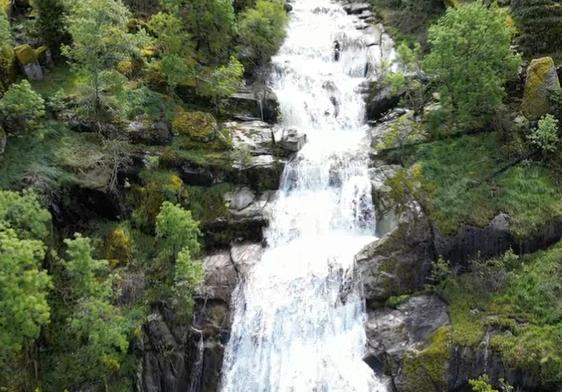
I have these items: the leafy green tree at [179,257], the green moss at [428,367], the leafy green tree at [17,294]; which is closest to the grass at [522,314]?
the green moss at [428,367]

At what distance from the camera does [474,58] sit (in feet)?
68.5

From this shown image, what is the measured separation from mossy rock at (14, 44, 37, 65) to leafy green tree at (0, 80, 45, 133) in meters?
4.17

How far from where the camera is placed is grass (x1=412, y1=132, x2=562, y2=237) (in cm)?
1966

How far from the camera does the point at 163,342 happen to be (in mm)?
17234

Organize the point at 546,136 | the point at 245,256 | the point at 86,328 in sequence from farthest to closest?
the point at 546,136
the point at 245,256
the point at 86,328

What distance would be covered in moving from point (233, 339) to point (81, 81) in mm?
12450

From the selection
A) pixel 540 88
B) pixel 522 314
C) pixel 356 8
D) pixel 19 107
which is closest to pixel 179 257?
pixel 19 107

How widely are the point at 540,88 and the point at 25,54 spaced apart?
71.9 ft

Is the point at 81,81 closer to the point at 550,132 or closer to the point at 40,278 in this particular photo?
the point at 40,278

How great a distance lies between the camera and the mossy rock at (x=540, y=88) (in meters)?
21.6

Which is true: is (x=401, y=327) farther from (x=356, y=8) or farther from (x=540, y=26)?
(x=356, y=8)

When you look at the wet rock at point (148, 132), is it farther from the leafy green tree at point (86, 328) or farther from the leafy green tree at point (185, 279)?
the leafy green tree at point (86, 328)

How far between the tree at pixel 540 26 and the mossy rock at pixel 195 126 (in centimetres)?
1538

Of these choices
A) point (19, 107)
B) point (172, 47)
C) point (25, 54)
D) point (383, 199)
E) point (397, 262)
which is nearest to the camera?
point (19, 107)
